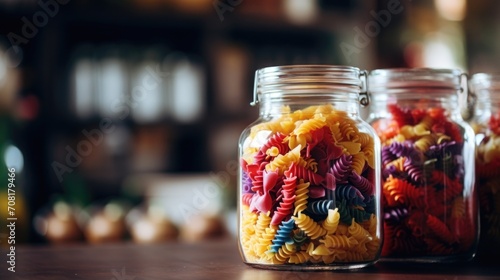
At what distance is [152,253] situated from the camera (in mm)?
1075

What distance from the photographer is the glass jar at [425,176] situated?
82 cm

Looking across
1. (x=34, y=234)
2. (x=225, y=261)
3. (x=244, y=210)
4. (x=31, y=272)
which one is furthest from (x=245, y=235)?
(x=34, y=234)

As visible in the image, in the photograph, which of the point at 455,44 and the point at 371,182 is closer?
the point at 371,182

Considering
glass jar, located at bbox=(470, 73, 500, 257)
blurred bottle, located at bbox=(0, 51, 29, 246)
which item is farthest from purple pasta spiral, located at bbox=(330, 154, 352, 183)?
blurred bottle, located at bbox=(0, 51, 29, 246)

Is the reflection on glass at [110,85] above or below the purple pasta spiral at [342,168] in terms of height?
above

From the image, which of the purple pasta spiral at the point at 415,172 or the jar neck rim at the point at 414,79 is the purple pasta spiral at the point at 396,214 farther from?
the jar neck rim at the point at 414,79

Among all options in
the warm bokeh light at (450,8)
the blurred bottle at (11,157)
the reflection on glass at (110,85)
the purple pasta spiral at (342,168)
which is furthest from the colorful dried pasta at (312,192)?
the warm bokeh light at (450,8)

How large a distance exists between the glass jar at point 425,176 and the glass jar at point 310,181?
52 mm

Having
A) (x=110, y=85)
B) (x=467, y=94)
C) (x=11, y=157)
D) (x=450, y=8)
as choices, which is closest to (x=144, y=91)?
(x=110, y=85)

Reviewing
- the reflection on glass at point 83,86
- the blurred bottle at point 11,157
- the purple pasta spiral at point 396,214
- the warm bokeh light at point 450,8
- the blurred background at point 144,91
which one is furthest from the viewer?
the warm bokeh light at point 450,8

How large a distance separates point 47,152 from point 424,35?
1.69 metres

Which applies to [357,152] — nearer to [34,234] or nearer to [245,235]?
[245,235]

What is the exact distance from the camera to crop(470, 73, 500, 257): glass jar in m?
0.89

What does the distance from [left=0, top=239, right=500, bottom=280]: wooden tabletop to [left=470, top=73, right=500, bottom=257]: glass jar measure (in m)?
0.04
